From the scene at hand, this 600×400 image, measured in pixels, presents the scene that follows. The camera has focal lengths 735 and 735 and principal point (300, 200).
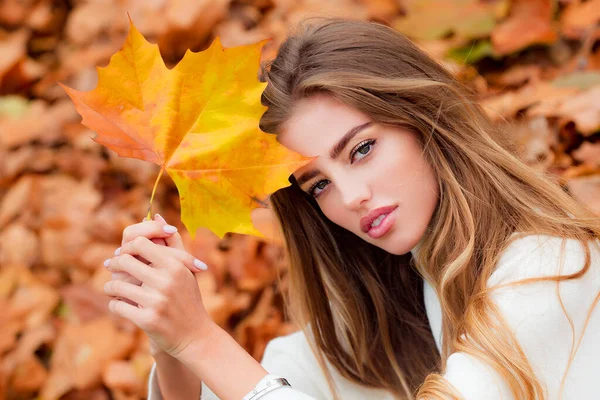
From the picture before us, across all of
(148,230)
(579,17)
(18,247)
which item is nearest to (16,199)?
(18,247)

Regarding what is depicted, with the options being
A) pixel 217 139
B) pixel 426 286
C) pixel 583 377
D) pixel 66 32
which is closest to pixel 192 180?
pixel 217 139

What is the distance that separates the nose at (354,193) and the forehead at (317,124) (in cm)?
8

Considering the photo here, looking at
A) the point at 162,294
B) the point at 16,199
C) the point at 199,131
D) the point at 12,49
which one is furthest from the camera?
the point at 12,49

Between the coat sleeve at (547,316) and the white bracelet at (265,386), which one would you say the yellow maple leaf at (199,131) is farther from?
the coat sleeve at (547,316)

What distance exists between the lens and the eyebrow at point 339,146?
4.83ft

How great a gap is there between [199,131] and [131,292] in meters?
0.32

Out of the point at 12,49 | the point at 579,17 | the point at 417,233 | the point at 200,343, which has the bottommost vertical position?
the point at 200,343

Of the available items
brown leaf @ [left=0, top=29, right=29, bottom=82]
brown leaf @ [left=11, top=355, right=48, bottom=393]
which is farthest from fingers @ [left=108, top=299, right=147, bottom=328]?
brown leaf @ [left=0, top=29, right=29, bottom=82]

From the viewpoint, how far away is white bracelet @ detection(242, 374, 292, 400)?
1.29 metres

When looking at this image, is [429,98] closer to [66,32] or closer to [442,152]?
[442,152]

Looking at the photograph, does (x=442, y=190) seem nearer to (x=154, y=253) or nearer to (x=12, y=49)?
(x=154, y=253)

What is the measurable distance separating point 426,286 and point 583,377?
0.43 metres

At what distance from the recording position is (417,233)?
4.95ft

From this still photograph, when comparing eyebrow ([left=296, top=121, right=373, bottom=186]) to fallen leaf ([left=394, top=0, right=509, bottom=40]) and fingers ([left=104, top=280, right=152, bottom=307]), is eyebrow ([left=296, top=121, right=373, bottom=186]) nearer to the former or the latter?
fingers ([left=104, top=280, right=152, bottom=307])
